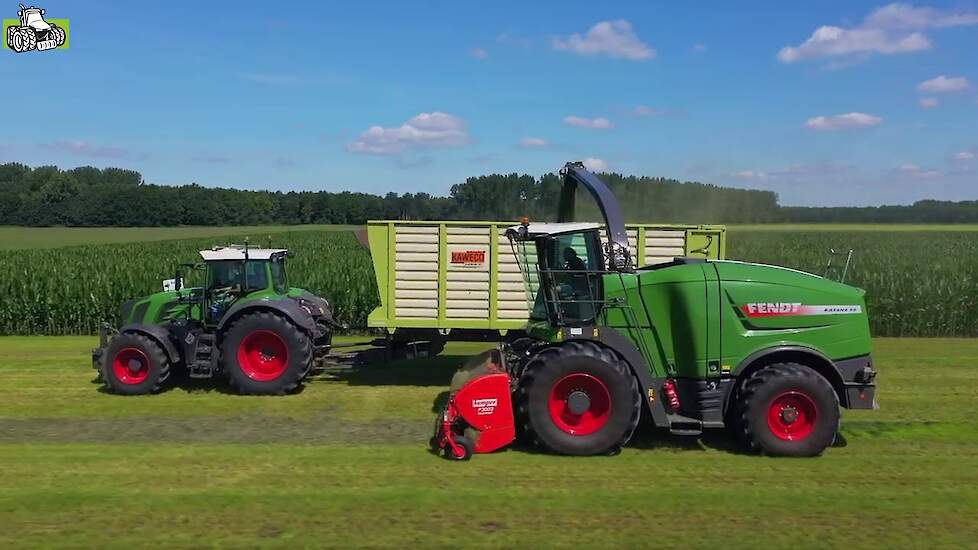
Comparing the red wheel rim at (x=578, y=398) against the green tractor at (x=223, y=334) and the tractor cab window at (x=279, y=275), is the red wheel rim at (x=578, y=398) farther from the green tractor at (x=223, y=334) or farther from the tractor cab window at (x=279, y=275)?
the tractor cab window at (x=279, y=275)

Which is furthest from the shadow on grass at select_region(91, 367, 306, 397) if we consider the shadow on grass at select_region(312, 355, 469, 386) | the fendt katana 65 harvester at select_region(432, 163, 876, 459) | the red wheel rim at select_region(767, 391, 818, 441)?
the red wheel rim at select_region(767, 391, 818, 441)

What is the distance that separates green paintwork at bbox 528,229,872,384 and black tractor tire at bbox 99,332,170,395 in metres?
5.82

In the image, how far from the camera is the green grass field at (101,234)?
4653cm

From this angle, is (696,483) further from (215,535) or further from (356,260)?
(356,260)

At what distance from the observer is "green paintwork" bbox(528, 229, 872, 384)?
675 centimetres

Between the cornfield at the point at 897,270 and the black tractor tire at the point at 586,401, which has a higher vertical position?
the cornfield at the point at 897,270

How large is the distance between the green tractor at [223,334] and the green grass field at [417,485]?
0.69 metres

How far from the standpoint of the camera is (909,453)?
6.84 m

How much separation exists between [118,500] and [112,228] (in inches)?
2619

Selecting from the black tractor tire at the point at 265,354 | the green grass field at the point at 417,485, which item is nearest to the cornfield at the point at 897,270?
the green grass field at the point at 417,485

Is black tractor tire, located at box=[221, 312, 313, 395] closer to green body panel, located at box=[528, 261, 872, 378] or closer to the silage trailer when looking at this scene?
the silage trailer

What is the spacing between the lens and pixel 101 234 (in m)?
54.8

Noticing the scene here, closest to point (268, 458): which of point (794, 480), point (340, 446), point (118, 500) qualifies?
point (340, 446)

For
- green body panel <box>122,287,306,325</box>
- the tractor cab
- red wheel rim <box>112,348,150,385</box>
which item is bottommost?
red wheel rim <box>112,348,150,385</box>
